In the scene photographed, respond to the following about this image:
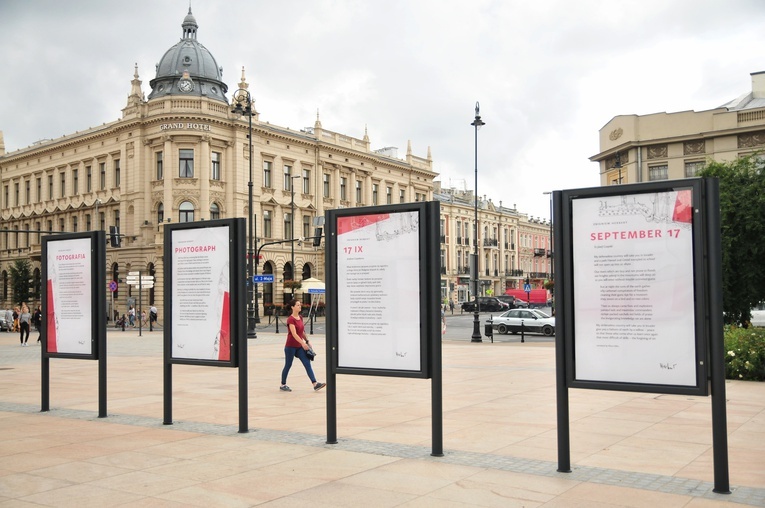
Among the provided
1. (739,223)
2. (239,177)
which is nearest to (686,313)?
(739,223)

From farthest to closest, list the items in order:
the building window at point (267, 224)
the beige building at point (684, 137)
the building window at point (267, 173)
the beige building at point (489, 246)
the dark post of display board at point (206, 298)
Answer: the beige building at point (489, 246) < the building window at point (267, 224) < the building window at point (267, 173) < the beige building at point (684, 137) < the dark post of display board at point (206, 298)

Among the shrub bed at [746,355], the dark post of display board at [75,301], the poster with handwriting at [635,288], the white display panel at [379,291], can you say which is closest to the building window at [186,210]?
the dark post of display board at [75,301]

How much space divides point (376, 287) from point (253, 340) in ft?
88.5

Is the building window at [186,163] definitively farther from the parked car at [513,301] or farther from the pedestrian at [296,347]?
the pedestrian at [296,347]

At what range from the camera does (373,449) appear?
8430mm

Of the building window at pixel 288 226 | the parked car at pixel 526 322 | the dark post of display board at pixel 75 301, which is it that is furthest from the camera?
the building window at pixel 288 226

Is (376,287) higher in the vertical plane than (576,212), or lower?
lower

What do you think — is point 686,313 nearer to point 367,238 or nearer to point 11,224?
point 367,238

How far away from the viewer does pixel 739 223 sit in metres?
24.5

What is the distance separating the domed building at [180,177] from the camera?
5778cm

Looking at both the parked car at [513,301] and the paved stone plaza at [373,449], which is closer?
the paved stone plaza at [373,449]

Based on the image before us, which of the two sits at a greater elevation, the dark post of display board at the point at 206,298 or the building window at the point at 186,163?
the building window at the point at 186,163

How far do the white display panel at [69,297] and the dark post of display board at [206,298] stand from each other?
5.67 feet

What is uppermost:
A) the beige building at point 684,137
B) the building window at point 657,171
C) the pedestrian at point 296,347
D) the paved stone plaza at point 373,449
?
the beige building at point 684,137
